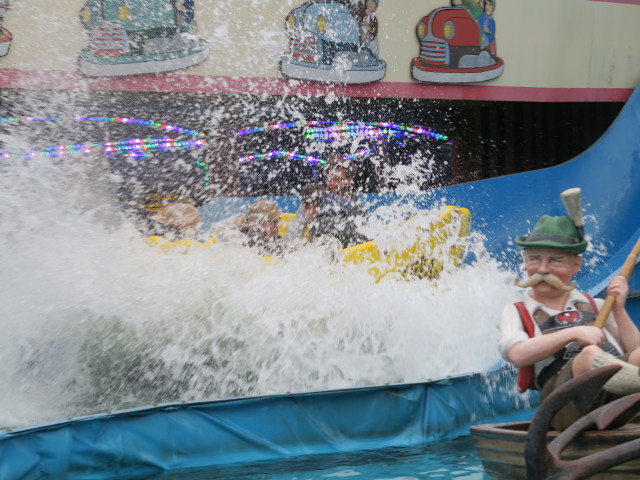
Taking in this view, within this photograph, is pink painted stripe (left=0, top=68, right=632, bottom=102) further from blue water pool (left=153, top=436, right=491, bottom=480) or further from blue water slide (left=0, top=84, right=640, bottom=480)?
blue water pool (left=153, top=436, right=491, bottom=480)

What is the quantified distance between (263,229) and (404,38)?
3.70 meters

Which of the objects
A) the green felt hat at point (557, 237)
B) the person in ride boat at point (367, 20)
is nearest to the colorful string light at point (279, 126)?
the person in ride boat at point (367, 20)

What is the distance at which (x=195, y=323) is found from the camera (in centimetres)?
366

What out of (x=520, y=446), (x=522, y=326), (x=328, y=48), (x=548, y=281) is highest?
(x=328, y=48)

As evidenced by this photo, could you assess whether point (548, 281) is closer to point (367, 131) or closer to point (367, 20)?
point (367, 20)

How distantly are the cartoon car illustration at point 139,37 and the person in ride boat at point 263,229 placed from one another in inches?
104

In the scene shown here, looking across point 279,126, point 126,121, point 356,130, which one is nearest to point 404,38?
point 356,130

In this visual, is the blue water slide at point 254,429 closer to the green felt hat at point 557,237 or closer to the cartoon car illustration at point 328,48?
the green felt hat at point 557,237

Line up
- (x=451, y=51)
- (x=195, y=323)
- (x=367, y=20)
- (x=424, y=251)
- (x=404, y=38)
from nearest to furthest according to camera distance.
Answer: (x=195, y=323) → (x=424, y=251) → (x=367, y=20) → (x=404, y=38) → (x=451, y=51)

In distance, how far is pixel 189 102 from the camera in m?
7.55

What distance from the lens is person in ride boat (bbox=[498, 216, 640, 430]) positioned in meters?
1.83

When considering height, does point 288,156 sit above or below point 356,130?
below

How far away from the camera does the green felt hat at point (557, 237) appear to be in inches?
82.3

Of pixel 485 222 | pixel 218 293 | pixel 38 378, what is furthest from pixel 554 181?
pixel 38 378
